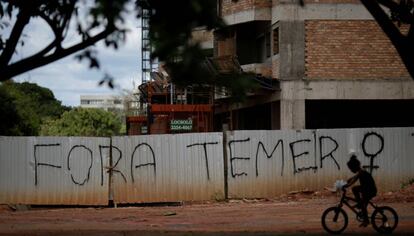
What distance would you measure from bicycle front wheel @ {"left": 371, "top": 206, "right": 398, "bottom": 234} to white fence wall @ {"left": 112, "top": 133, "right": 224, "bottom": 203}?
24.0 ft

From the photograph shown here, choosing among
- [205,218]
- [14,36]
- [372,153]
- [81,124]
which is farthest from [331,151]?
[81,124]

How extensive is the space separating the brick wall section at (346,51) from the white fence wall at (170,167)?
24.3 ft

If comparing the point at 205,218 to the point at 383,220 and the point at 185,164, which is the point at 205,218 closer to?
the point at 185,164

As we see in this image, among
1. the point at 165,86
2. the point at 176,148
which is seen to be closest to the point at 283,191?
the point at 176,148

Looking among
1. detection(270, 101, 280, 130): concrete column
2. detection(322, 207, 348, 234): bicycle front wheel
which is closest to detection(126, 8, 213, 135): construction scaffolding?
detection(270, 101, 280, 130): concrete column

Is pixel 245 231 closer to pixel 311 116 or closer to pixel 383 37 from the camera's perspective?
pixel 383 37

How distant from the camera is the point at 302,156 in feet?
61.5

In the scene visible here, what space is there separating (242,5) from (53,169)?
11.5 m

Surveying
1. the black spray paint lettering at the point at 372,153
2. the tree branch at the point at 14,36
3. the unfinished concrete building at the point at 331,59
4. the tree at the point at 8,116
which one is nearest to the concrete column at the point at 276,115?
the unfinished concrete building at the point at 331,59

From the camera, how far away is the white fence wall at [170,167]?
61.1 feet

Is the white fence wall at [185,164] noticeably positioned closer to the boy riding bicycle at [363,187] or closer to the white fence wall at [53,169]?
the white fence wall at [53,169]

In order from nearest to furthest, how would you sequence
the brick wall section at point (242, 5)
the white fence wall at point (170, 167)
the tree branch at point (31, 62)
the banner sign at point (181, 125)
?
the tree branch at point (31, 62), the white fence wall at point (170, 167), the brick wall section at point (242, 5), the banner sign at point (181, 125)

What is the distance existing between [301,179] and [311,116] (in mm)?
9677

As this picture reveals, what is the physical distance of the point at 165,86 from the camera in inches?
1423
